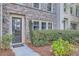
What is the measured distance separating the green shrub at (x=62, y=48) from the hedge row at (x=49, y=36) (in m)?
0.08

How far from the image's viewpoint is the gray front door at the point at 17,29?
2344 mm

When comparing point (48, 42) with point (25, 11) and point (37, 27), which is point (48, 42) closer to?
point (37, 27)

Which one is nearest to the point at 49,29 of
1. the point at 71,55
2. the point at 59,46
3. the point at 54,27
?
the point at 54,27

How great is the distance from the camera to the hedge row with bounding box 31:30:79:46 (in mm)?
2361

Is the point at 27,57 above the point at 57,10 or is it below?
below

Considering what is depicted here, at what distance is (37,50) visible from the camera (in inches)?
91.9

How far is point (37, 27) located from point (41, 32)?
9cm

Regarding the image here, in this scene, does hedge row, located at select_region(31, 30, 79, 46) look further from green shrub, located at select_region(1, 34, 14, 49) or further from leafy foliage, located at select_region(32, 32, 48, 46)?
green shrub, located at select_region(1, 34, 14, 49)

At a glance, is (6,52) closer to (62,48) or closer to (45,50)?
(45,50)

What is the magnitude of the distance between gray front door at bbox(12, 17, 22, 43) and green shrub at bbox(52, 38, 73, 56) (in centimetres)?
50

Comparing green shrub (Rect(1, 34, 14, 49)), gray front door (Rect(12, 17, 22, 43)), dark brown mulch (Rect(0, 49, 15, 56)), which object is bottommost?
dark brown mulch (Rect(0, 49, 15, 56))

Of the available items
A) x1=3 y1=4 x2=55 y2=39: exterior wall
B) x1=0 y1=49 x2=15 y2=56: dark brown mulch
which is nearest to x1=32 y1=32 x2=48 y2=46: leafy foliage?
x1=3 y1=4 x2=55 y2=39: exterior wall

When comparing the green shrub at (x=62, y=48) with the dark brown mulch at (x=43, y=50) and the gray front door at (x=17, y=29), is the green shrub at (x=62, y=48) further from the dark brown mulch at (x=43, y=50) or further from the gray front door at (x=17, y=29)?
the gray front door at (x=17, y=29)

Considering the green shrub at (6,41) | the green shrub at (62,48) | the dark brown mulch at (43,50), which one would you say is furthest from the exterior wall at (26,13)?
the green shrub at (62,48)
